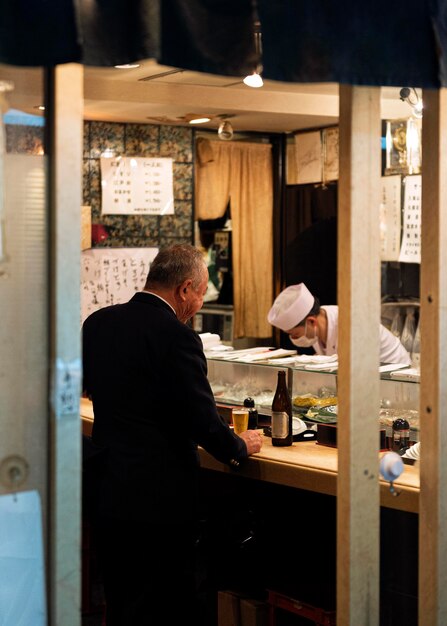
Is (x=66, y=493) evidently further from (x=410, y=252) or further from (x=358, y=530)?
(x=410, y=252)

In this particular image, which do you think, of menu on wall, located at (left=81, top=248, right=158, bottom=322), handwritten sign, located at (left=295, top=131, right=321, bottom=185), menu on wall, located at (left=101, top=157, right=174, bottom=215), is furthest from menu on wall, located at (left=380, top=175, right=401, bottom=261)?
menu on wall, located at (left=81, top=248, right=158, bottom=322)

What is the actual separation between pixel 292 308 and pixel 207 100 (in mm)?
1604

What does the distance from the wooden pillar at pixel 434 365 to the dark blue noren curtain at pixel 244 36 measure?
0.73ft

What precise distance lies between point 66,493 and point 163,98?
4205mm

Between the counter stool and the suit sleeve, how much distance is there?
907 millimetres

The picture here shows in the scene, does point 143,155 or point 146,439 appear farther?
point 143,155

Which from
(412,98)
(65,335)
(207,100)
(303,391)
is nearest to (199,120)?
(207,100)

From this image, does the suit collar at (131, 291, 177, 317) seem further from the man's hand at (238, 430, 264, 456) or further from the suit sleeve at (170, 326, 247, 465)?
the man's hand at (238, 430, 264, 456)

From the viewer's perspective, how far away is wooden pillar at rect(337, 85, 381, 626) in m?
2.78

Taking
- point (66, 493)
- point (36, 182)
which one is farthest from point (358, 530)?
point (36, 182)

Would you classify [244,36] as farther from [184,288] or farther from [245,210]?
→ [245,210]

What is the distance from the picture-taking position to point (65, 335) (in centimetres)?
236

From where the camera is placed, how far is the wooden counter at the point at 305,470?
360 cm

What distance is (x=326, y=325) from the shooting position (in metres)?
6.62
